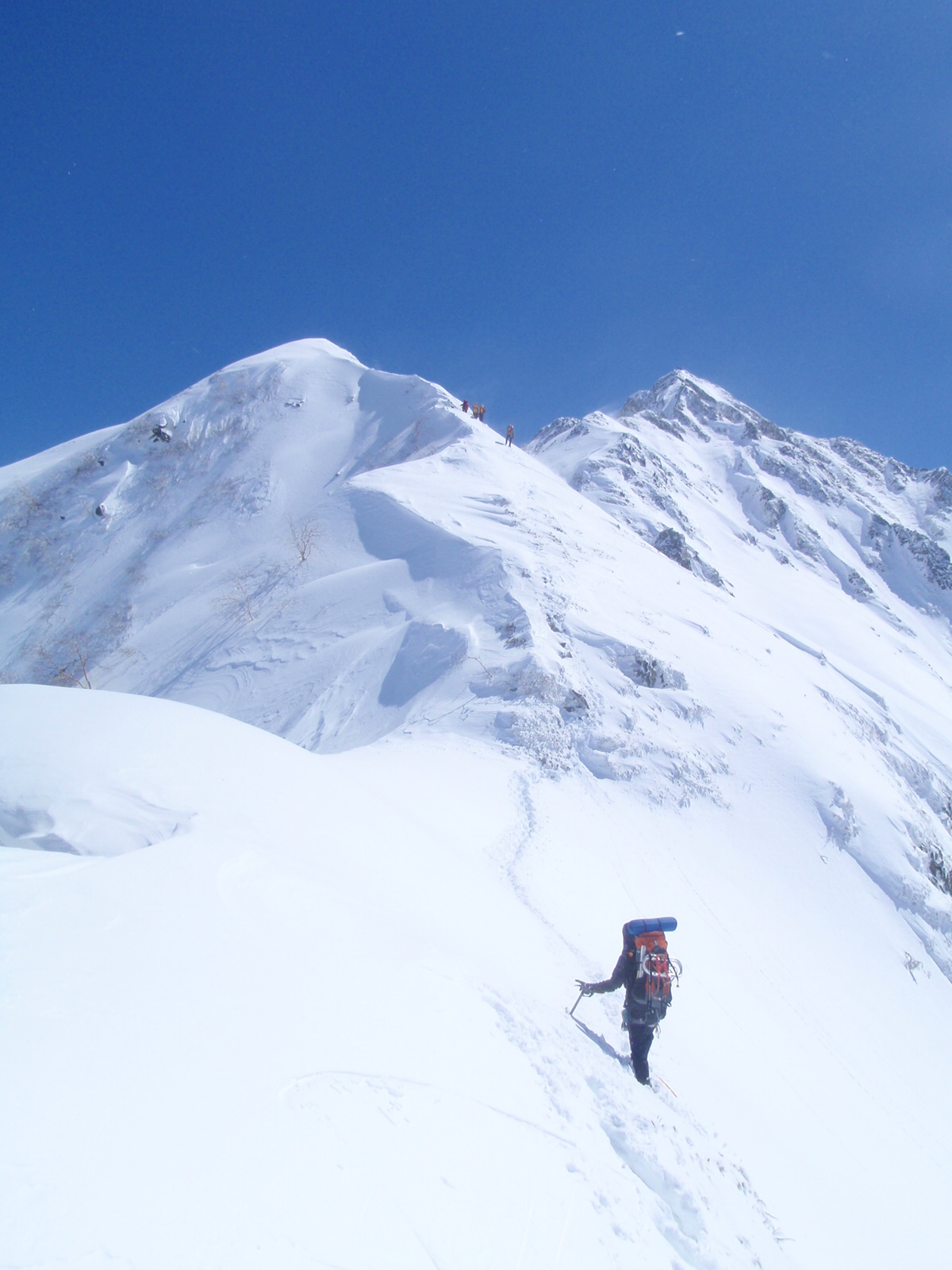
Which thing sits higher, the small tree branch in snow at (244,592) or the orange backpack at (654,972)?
the small tree branch in snow at (244,592)

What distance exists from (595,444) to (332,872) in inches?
2215

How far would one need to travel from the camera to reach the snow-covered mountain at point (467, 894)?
3.05 m

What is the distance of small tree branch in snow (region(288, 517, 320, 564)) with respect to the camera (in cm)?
2255

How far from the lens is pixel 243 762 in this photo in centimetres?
688

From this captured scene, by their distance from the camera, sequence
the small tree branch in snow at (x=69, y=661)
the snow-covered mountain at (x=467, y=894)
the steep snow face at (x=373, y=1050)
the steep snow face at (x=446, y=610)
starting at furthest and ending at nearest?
1. the small tree branch in snow at (x=69, y=661)
2. the steep snow face at (x=446, y=610)
3. the snow-covered mountain at (x=467, y=894)
4. the steep snow face at (x=373, y=1050)

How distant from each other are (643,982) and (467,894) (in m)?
2.29

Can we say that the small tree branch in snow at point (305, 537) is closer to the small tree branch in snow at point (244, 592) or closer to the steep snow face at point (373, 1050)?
the small tree branch in snow at point (244, 592)

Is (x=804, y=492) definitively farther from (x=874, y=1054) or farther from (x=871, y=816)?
(x=874, y=1054)

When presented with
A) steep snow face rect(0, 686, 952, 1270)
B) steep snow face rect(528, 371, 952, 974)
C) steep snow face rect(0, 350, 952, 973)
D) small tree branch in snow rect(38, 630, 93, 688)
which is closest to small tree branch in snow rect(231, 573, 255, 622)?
steep snow face rect(0, 350, 952, 973)

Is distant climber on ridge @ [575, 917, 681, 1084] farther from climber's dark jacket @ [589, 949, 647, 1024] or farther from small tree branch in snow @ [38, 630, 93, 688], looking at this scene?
small tree branch in snow @ [38, 630, 93, 688]

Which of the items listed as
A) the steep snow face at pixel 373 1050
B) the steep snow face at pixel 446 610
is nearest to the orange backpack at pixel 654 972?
the steep snow face at pixel 373 1050

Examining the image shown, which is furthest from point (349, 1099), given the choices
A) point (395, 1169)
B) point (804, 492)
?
point (804, 492)

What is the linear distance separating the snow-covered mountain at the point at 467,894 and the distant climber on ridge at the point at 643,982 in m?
0.36

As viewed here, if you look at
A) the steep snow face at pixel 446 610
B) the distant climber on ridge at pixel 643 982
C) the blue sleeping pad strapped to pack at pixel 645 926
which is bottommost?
the distant climber on ridge at pixel 643 982
